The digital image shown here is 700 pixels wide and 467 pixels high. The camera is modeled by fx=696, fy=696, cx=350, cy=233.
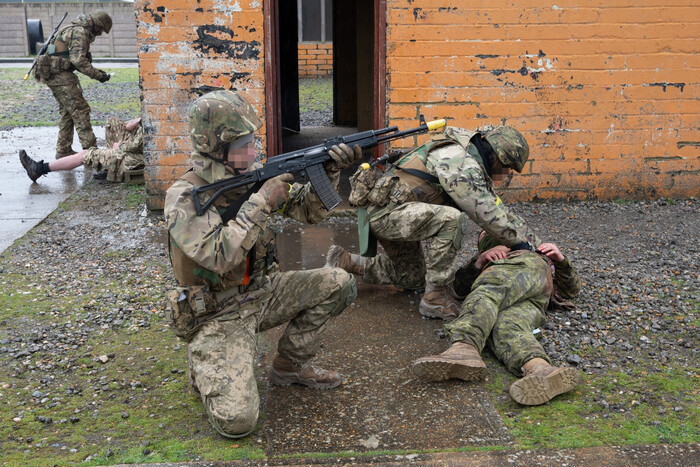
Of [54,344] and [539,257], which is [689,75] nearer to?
[539,257]

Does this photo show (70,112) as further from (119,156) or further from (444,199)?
(444,199)

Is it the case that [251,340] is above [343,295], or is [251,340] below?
below

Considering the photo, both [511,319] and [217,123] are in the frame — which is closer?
[217,123]

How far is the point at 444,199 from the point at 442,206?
0.87ft

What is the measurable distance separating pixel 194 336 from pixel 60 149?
722 centimetres

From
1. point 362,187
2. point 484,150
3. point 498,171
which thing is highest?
point 484,150

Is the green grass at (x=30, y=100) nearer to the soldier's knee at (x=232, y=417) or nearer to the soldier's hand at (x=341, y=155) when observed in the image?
the soldier's hand at (x=341, y=155)

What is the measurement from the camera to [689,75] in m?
7.01

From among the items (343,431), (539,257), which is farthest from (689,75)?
(343,431)

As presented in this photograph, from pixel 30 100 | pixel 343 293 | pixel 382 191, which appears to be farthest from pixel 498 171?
pixel 30 100

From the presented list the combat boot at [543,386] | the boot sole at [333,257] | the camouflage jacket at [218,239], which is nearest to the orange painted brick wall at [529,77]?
the boot sole at [333,257]

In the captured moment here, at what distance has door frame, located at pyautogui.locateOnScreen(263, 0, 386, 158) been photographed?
21.3ft

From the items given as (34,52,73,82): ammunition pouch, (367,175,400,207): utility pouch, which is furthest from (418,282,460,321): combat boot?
(34,52,73,82): ammunition pouch

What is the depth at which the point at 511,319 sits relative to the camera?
12.9 ft
